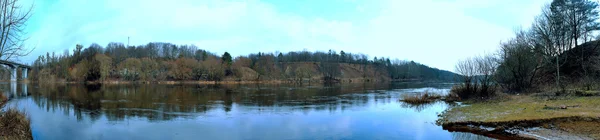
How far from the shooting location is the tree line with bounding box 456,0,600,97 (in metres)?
30.0

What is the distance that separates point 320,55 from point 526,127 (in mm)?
170647

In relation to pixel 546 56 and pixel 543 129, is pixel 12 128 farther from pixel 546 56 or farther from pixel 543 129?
pixel 546 56

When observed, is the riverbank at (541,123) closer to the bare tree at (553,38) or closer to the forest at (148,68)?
the bare tree at (553,38)

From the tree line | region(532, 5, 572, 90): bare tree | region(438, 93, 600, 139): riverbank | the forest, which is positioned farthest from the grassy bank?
the forest

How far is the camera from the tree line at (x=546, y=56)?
30.0m

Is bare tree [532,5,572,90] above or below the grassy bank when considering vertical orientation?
above

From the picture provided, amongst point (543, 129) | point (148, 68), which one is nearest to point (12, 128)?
point (543, 129)

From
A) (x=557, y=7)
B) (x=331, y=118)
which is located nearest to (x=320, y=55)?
(x=557, y=7)

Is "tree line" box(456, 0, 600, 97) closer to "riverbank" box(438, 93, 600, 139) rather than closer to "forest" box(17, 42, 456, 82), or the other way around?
"riverbank" box(438, 93, 600, 139)

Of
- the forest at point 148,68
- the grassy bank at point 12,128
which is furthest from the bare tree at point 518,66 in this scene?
the forest at point 148,68

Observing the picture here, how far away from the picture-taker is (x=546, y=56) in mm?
33406

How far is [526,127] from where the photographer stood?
13.8 meters

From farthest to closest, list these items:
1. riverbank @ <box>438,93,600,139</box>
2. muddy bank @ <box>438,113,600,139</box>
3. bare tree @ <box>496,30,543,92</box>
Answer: bare tree @ <box>496,30,543,92</box> < riverbank @ <box>438,93,600,139</box> < muddy bank @ <box>438,113,600,139</box>

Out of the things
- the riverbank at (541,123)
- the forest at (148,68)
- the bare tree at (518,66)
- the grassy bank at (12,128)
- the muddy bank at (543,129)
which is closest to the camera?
the grassy bank at (12,128)
